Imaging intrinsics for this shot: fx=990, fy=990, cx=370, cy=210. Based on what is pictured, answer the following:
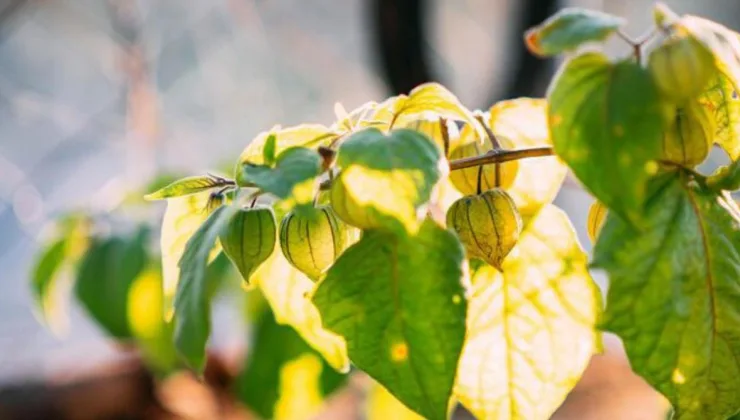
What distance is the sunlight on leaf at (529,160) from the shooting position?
0.56 meters

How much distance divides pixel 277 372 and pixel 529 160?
779mm

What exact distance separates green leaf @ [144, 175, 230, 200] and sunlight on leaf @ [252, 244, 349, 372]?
0.08 meters

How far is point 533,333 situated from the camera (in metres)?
0.50

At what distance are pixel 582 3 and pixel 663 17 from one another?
12.1ft

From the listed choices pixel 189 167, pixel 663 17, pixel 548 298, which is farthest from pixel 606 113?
pixel 189 167

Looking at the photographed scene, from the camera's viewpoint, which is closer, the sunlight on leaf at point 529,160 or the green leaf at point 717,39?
the green leaf at point 717,39

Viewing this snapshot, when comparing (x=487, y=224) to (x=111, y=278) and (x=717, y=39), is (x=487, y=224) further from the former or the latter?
(x=111, y=278)

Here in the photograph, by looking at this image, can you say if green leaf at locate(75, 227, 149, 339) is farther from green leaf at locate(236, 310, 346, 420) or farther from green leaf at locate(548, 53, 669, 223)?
green leaf at locate(548, 53, 669, 223)

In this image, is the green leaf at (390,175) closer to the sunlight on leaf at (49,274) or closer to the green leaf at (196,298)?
the green leaf at (196,298)

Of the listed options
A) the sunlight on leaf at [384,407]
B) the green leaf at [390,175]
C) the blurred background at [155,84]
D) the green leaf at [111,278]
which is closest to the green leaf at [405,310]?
the green leaf at [390,175]

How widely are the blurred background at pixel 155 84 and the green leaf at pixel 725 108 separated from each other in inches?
116

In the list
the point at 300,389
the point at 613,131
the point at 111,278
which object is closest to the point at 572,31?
the point at 613,131

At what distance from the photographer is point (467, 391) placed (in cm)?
48

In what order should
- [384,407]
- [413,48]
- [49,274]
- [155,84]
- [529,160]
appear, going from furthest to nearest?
[155,84], [413,48], [49,274], [384,407], [529,160]
